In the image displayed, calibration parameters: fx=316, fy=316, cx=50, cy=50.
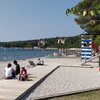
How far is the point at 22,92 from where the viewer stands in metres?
9.68

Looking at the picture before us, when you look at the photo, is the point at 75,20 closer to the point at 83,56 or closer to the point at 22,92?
the point at 83,56

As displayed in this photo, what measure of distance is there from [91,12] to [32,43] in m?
192

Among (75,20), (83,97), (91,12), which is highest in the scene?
(75,20)

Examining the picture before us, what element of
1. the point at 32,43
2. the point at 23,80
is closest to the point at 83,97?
the point at 23,80

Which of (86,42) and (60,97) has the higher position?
(86,42)

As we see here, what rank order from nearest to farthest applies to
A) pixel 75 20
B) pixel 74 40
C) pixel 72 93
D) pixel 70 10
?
pixel 70 10 → pixel 72 93 → pixel 75 20 → pixel 74 40

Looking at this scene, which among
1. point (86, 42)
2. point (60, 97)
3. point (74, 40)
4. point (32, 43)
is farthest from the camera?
point (32, 43)

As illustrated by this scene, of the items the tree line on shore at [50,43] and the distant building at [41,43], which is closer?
the tree line on shore at [50,43]

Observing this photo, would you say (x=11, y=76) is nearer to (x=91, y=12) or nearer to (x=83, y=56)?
(x=91, y=12)

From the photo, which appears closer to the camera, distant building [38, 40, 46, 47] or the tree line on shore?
the tree line on shore

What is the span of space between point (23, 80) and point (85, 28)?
36.6 m

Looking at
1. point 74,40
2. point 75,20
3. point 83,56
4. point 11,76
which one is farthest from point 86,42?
point 74,40

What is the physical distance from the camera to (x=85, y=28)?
48781 millimetres

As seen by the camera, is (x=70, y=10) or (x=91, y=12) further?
(x=70, y=10)
